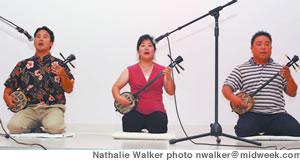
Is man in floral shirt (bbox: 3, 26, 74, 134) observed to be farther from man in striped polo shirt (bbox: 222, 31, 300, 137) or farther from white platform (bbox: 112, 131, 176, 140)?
man in striped polo shirt (bbox: 222, 31, 300, 137)

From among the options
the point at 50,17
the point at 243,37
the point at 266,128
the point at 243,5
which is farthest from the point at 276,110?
the point at 50,17

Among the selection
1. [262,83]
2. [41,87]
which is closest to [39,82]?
[41,87]

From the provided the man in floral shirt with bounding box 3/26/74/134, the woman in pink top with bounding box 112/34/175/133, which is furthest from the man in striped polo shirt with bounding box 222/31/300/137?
the man in floral shirt with bounding box 3/26/74/134

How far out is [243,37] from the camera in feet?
11.3

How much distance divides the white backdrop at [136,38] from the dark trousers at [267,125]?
1.68 ft

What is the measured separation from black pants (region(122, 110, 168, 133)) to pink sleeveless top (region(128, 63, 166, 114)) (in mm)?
55

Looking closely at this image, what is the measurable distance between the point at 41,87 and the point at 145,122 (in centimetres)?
90

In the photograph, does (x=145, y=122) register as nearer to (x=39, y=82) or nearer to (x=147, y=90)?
(x=147, y=90)

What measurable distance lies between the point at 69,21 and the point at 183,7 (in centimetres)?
108

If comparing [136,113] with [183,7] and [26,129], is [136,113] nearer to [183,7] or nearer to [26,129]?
[26,129]

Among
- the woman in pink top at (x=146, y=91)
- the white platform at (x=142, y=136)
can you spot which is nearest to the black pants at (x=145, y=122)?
the woman in pink top at (x=146, y=91)

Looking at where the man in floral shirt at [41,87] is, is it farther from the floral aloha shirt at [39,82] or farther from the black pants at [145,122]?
the black pants at [145,122]

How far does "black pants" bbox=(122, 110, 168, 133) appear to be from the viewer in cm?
298

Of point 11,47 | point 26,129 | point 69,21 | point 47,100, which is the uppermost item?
point 69,21
